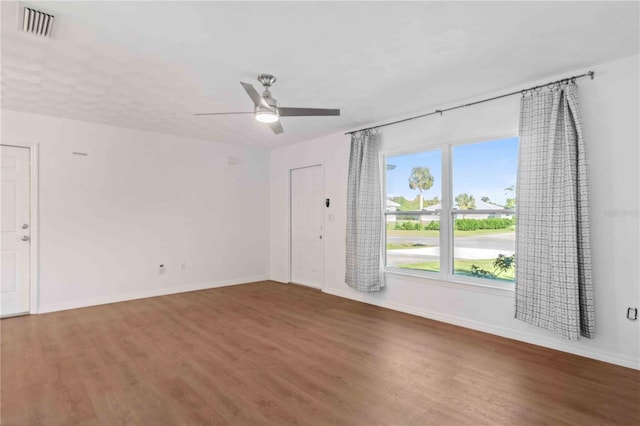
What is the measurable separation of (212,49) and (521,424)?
3351 mm

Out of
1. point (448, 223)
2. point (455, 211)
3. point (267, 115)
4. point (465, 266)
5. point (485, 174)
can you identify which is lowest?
point (465, 266)

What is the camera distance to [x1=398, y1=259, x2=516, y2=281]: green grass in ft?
11.7

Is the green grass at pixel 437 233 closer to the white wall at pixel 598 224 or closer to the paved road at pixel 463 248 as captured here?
the paved road at pixel 463 248

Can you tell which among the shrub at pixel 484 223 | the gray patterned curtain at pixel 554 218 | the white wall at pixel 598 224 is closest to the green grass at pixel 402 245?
the white wall at pixel 598 224

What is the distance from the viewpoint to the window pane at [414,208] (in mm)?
4223

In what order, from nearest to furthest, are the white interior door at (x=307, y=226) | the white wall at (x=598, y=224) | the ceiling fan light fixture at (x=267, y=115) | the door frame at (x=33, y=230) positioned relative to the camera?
the white wall at (x=598, y=224)
the ceiling fan light fixture at (x=267, y=115)
the door frame at (x=33, y=230)
the white interior door at (x=307, y=226)

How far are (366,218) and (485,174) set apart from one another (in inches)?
63.0

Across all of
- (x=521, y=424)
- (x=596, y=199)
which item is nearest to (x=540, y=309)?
(x=596, y=199)

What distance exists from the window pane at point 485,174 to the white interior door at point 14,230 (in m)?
5.37

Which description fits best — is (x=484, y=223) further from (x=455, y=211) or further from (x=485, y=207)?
(x=455, y=211)

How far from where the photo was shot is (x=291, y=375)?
8.71ft

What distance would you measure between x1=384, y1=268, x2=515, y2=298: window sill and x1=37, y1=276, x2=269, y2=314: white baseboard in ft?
9.70

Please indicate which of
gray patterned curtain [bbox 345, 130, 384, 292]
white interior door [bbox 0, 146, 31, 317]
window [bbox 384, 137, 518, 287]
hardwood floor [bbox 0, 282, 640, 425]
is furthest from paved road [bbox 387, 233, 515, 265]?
white interior door [bbox 0, 146, 31, 317]

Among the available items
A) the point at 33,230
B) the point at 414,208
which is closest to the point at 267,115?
the point at 414,208
